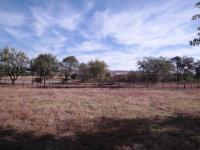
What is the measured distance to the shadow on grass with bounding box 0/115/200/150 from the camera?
8289 millimetres

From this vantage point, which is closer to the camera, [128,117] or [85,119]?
[85,119]

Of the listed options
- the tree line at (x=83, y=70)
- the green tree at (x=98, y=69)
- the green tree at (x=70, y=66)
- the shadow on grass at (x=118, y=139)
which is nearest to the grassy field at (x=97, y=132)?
the shadow on grass at (x=118, y=139)

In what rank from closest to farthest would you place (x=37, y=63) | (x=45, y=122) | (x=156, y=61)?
(x=45, y=122) < (x=156, y=61) < (x=37, y=63)

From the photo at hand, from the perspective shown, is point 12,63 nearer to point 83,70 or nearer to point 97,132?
point 83,70

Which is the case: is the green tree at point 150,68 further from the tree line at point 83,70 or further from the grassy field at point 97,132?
the grassy field at point 97,132

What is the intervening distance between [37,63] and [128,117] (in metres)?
55.0

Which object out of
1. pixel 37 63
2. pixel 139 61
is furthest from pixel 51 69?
pixel 139 61

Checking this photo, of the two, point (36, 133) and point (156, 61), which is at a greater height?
point (156, 61)

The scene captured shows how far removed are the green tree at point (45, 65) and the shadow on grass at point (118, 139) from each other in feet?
184

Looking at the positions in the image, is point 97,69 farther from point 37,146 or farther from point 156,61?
point 37,146

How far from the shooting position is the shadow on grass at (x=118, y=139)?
829 centimetres

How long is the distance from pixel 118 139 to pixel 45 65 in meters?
58.4

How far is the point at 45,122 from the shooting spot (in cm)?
1184

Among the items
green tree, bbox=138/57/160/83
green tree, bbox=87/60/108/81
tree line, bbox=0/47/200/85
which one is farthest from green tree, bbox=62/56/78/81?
green tree, bbox=138/57/160/83
